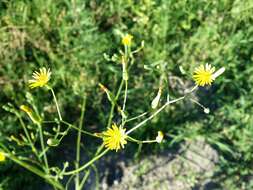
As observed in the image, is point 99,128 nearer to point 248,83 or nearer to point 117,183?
point 117,183

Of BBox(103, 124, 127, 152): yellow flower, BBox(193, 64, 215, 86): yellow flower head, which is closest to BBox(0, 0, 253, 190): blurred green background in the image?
BBox(193, 64, 215, 86): yellow flower head

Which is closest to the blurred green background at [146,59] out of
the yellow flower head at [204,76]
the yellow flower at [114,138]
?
the yellow flower head at [204,76]

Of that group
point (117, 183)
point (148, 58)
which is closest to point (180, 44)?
point (148, 58)

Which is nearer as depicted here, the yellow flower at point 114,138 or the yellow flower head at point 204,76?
the yellow flower at point 114,138

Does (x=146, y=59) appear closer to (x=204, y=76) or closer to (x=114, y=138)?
(x=204, y=76)

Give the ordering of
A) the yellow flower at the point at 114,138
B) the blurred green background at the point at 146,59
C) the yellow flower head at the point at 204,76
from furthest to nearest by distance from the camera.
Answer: the blurred green background at the point at 146,59 → the yellow flower head at the point at 204,76 → the yellow flower at the point at 114,138

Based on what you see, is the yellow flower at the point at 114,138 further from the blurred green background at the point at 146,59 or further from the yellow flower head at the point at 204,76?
the blurred green background at the point at 146,59

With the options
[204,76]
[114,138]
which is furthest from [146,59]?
[114,138]

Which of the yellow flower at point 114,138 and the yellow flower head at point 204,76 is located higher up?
the yellow flower head at point 204,76
